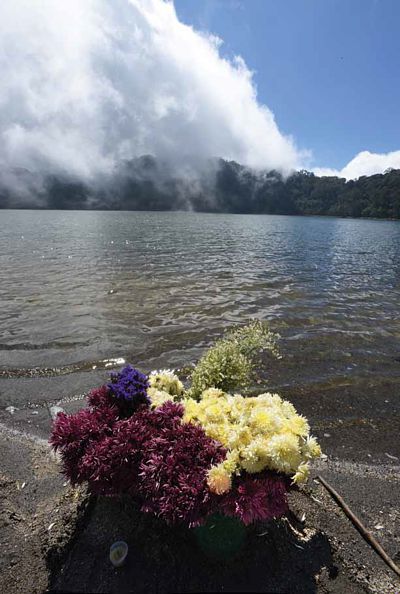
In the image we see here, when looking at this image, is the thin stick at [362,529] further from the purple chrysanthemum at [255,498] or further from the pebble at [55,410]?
the pebble at [55,410]

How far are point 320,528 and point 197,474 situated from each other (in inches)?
93.2

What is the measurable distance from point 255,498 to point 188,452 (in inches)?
38.8

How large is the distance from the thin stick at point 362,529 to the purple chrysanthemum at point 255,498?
1.77 metres

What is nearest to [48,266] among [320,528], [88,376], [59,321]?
[59,321]

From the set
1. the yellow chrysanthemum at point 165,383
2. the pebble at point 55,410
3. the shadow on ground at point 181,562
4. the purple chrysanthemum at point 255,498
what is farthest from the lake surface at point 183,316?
the purple chrysanthemum at point 255,498

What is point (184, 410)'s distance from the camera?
5.26 metres

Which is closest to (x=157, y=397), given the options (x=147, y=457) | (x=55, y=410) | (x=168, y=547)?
(x=147, y=457)

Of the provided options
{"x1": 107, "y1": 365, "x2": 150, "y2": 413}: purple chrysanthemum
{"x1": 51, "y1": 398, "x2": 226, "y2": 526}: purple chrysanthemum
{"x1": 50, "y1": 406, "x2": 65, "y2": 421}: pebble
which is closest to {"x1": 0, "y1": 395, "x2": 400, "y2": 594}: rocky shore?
{"x1": 51, "y1": 398, "x2": 226, "y2": 526}: purple chrysanthemum

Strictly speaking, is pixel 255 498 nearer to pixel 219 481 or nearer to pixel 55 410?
pixel 219 481

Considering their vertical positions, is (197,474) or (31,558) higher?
(197,474)

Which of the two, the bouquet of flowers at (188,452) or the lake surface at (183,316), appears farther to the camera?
the lake surface at (183,316)

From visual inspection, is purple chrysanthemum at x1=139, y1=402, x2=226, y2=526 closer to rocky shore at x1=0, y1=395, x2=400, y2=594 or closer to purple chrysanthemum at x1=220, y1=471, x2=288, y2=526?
purple chrysanthemum at x1=220, y1=471, x2=288, y2=526

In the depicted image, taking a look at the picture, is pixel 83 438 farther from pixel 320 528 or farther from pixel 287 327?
pixel 287 327

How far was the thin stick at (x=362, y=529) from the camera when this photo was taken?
4.41m
